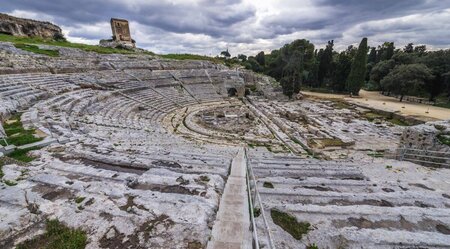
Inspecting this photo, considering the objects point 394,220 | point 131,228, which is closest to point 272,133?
point 394,220

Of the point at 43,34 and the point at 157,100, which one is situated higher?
the point at 43,34

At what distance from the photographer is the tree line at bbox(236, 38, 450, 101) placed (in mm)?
34750

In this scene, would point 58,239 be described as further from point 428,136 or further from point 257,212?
point 428,136

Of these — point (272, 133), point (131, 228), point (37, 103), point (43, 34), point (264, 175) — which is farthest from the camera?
point (43, 34)

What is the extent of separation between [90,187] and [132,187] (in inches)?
32.7

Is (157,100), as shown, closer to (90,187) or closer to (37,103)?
(37,103)

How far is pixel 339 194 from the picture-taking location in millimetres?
4648

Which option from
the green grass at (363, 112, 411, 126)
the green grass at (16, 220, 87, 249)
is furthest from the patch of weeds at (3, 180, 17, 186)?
the green grass at (363, 112, 411, 126)

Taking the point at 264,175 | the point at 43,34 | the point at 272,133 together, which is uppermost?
the point at 43,34

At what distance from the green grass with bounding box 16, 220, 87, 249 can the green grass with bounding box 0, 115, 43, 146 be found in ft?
19.5

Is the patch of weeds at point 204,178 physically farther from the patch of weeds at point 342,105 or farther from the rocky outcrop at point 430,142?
the patch of weeds at point 342,105

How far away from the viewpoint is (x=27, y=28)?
4522cm

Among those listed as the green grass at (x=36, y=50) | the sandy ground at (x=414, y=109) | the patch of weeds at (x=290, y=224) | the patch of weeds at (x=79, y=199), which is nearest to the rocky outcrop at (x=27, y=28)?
the green grass at (x=36, y=50)

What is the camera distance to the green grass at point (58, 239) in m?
2.86
